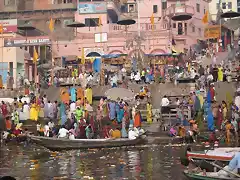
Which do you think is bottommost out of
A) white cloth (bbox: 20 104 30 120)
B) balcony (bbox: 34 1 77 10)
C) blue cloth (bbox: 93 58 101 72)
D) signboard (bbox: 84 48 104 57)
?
white cloth (bbox: 20 104 30 120)

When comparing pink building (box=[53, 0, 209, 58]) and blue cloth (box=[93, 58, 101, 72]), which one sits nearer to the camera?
blue cloth (box=[93, 58, 101, 72])

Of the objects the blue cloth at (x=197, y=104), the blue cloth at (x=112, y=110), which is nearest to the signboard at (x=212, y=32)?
the blue cloth at (x=197, y=104)

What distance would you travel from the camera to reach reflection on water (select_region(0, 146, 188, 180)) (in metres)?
11.6

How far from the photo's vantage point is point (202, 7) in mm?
49156

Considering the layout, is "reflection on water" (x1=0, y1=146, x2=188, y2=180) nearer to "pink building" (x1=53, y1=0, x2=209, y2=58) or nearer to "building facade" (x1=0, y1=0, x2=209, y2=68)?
"building facade" (x1=0, y1=0, x2=209, y2=68)

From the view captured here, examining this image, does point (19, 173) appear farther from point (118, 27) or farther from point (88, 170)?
point (118, 27)

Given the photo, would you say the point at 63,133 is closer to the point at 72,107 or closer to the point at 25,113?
the point at 72,107

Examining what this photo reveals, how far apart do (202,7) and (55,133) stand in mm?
34615

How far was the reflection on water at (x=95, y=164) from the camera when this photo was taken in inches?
459

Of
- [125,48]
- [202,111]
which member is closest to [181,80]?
[202,111]

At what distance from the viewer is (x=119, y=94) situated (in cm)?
2350

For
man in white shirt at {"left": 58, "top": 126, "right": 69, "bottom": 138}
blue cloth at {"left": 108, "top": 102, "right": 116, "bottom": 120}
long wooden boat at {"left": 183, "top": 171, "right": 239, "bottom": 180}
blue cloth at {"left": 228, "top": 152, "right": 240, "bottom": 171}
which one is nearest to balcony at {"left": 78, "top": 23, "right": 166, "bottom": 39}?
blue cloth at {"left": 108, "top": 102, "right": 116, "bottom": 120}

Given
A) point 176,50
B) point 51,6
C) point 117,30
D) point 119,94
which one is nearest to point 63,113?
point 119,94

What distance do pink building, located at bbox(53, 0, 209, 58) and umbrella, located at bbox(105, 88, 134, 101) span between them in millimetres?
17675
